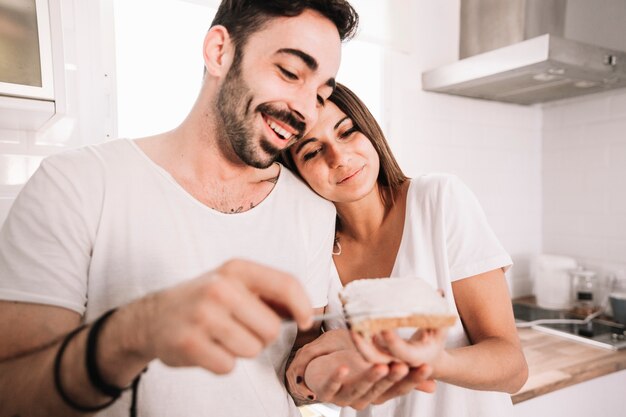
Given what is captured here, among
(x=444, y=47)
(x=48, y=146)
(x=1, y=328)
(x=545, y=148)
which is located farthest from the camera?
(x=545, y=148)

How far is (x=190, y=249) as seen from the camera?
2.92 feet

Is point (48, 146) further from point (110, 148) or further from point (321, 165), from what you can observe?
point (321, 165)

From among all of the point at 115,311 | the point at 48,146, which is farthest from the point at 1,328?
the point at 48,146

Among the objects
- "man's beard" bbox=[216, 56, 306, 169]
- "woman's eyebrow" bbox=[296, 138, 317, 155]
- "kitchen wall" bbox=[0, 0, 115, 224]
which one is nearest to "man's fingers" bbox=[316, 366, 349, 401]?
"man's beard" bbox=[216, 56, 306, 169]

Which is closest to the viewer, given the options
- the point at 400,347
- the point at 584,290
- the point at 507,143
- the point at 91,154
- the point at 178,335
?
the point at 178,335

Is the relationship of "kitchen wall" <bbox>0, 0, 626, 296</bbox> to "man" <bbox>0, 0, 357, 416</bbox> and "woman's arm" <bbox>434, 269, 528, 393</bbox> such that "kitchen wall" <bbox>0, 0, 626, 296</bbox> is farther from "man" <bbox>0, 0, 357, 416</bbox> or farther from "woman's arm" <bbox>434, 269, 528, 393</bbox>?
"woman's arm" <bbox>434, 269, 528, 393</bbox>

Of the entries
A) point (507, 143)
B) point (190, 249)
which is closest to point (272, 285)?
point (190, 249)

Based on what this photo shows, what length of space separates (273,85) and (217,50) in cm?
20

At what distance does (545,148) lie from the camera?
8.29 ft

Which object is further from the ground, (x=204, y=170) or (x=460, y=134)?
(x=460, y=134)

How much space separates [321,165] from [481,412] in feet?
2.55

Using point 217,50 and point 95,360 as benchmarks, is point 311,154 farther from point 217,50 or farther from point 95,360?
point 95,360

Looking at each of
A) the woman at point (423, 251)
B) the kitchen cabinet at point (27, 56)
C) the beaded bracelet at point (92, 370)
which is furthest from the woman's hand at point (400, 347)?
the kitchen cabinet at point (27, 56)

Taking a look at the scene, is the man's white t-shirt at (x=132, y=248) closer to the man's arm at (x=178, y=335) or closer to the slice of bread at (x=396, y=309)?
the man's arm at (x=178, y=335)
